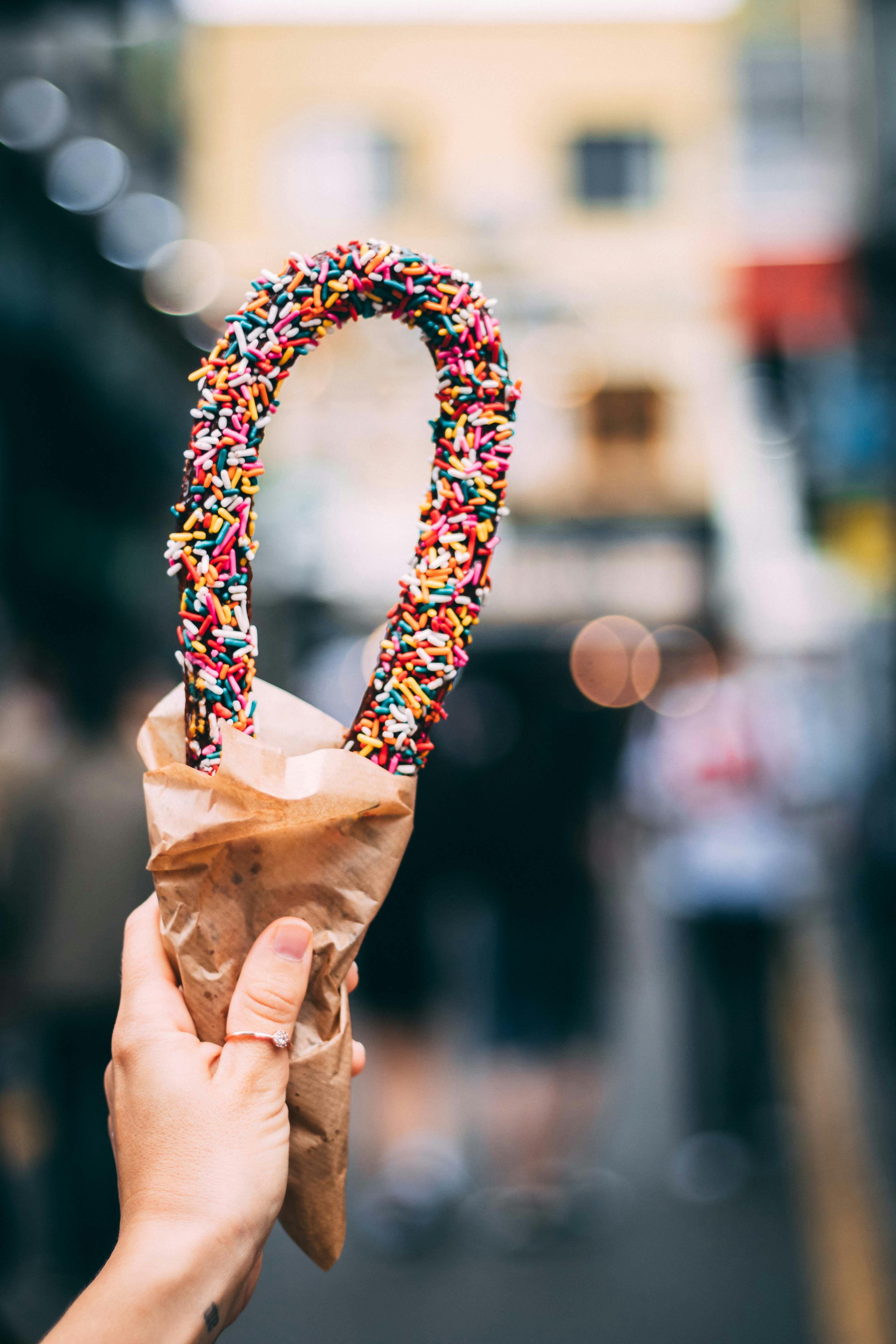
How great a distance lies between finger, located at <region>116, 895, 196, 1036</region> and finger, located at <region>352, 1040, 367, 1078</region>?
0.25m

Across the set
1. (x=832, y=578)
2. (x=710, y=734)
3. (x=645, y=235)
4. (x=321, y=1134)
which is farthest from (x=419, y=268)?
(x=645, y=235)

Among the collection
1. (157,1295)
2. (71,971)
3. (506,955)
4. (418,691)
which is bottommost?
(506,955)

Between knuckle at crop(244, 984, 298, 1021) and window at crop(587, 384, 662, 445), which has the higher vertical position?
window at crop(587, 384, 662, 445)

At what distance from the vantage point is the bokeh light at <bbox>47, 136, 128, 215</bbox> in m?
5.77

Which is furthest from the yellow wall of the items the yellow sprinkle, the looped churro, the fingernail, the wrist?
the wrist

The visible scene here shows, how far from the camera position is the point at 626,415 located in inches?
558

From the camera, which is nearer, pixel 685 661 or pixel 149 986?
pixel 149 986

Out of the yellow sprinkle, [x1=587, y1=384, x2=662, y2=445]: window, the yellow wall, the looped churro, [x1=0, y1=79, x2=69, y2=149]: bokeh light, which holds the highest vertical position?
the yellow wall

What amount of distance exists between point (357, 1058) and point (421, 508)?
2.69 ft

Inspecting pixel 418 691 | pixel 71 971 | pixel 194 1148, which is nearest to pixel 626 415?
pixel 71 971

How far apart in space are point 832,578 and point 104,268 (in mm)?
10028

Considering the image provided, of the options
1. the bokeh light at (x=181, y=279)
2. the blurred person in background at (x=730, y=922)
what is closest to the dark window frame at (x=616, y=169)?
the bokeh light at (x=181, y=279)

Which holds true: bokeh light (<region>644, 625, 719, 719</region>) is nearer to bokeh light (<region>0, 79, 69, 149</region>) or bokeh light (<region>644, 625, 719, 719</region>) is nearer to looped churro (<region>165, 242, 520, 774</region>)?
bokeh light (<region>0, 79, 69, 149</region>)

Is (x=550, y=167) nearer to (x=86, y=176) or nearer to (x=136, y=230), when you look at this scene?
(x=136, y=230)
